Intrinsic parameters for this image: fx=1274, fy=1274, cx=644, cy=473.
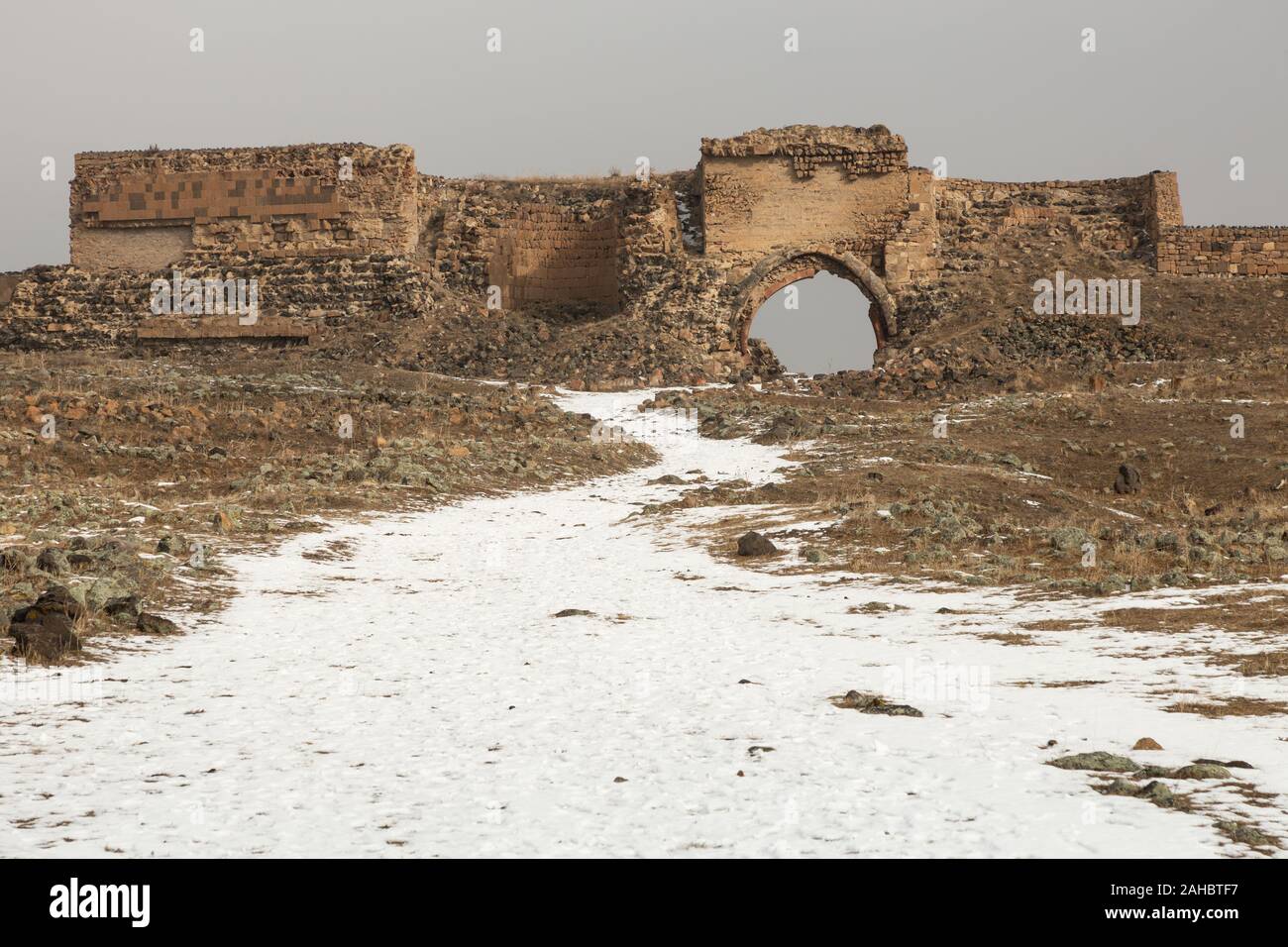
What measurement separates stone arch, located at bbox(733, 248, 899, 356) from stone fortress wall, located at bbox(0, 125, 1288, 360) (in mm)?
50

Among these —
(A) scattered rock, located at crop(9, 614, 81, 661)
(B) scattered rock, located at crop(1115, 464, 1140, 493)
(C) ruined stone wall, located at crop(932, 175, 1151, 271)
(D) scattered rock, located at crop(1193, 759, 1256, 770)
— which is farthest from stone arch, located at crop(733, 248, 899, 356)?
(D) scattered rock, located at crop(1193, 759, 1256, 770)

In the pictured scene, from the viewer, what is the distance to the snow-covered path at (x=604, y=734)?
5.10 meters

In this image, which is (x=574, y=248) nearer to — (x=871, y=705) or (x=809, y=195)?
(x=809, y=195)

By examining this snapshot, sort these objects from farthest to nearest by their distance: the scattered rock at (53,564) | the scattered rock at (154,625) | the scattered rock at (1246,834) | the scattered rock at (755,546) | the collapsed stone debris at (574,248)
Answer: the collapsed stone debris at (574,248), the scattered rock at (755,546), the scattered rock at (53,564), the scattered rock at (154,625), the scattered rock at (1246,834)

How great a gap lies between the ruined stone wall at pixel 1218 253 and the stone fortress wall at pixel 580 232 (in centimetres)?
4

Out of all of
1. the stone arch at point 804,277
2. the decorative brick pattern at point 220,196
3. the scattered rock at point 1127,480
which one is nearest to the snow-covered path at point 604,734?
the scattered rock at point 1127,480

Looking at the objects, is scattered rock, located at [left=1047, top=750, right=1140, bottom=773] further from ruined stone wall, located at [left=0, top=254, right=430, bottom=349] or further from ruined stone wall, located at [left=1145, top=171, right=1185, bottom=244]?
ruined stone wall, located at [left=1145, top=171, right=1185, bottom=244]

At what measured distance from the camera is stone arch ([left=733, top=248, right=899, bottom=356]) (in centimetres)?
3131

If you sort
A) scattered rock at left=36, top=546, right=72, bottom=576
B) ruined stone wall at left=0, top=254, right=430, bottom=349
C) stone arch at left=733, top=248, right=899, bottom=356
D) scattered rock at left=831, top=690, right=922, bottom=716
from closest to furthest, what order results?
scattered rock at left=831, top=690, right=922, bottom=716 → scattered rock at left=36, top=546, right=72, bottom=576 → stone arch at left=733, top=248, right=899, bottom=356 → ruined stone wall at left=0, top=254, right=430, bottom=349

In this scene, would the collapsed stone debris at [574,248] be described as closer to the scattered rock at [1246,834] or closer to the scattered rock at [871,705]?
the scattered rock at [871,705]

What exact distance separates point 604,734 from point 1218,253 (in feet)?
97.3

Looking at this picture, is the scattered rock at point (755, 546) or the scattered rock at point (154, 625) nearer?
the scattered rock at point (154, 625)

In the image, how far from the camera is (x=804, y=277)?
3209 centimetres

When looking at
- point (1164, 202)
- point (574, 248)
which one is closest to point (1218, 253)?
point (1164, 202)
